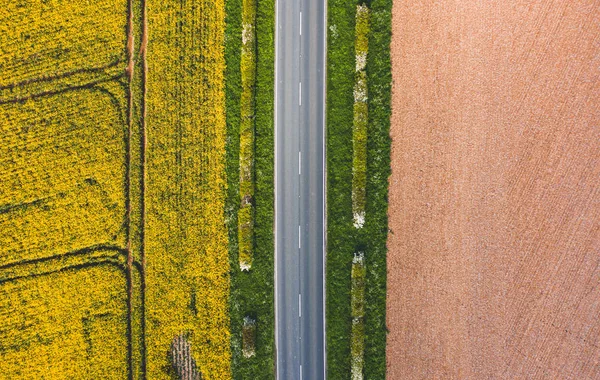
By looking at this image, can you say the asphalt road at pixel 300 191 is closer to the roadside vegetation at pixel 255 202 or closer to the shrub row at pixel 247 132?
the roadside vegetation at pixel 255 202

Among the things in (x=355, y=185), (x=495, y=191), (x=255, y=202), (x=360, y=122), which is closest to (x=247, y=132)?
(x=255, y=202)

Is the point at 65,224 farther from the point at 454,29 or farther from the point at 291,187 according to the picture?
the point at 454,29

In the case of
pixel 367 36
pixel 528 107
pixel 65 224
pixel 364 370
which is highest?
pixel 367 36

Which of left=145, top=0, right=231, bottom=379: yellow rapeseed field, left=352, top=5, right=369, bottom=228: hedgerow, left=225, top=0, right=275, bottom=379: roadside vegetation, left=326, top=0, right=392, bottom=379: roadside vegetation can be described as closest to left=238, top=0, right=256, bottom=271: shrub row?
left=225, top=0, right=275, bottom=379: roadside vegetation

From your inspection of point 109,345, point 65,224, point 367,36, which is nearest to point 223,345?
point 109,345

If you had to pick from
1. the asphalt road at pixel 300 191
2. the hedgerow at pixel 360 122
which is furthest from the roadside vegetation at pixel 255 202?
the hedgerow at pixel 360 122

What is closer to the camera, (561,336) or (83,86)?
(561,336)

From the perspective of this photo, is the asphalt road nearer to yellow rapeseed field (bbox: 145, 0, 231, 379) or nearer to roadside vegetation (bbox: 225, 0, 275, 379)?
roadside vegetation (bbox: 225, 0, 275, 379)
